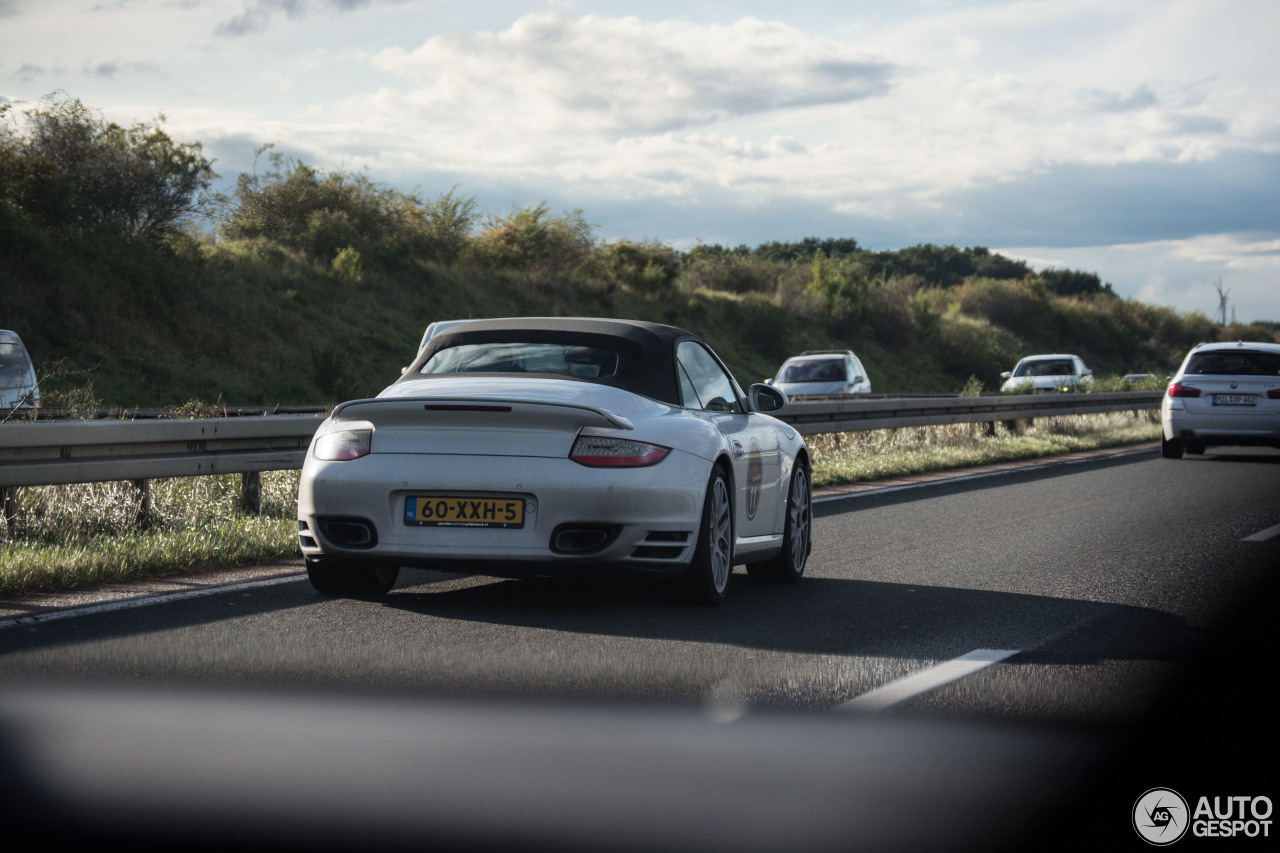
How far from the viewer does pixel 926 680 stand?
5594 mm

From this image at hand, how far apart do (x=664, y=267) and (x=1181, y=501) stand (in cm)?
4296

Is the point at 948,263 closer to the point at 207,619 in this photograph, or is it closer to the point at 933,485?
the point at 933,485

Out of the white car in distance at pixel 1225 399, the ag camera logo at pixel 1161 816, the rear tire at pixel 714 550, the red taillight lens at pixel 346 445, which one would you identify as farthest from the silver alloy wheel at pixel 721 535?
the white car in distance at pixel 1225 399

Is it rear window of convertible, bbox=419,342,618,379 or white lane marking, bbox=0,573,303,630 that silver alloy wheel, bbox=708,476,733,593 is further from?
white lane marking, bbox=0,573,303,630

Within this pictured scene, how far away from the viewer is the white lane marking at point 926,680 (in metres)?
5.18

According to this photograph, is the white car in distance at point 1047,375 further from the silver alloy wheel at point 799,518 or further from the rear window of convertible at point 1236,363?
the silver alloy wheel at point 799,518

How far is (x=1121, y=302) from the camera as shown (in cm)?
8512

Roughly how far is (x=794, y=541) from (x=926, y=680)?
311cm

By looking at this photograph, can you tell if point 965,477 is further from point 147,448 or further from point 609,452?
point 609,452

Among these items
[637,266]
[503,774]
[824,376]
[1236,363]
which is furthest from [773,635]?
[637,266]

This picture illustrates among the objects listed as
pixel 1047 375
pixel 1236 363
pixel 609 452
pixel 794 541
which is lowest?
pixel 1047 375

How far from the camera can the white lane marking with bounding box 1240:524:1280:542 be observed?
421 inches

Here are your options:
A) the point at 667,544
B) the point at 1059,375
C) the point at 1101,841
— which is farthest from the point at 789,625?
the point at 1059,375

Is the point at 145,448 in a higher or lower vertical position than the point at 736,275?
lower
